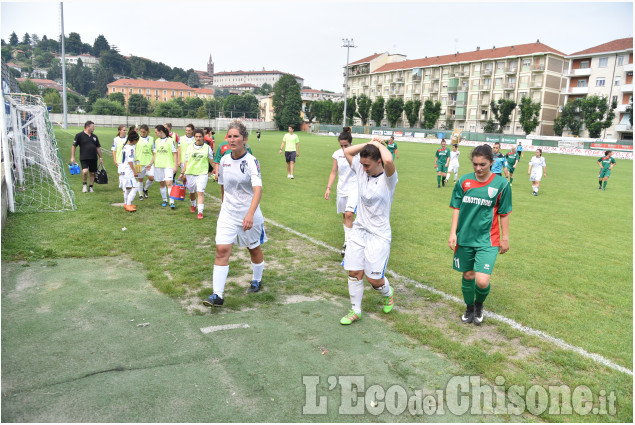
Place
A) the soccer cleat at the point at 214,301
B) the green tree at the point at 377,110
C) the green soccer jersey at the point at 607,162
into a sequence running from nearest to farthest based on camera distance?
1. the soccer cleat at the point at 214,301
2. the green soccer jersey at the point at 607,162
3. the green tree at the point at 377,110

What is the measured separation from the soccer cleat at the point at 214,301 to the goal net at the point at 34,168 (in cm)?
641

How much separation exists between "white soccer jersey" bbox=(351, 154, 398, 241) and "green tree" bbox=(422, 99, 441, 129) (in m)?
76.9

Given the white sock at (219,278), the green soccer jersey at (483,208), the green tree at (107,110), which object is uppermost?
the green tree at (107,110)

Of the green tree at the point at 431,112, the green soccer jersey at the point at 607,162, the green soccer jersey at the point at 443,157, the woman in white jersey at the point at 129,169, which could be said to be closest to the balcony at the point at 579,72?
the green tree at the point at 431,112

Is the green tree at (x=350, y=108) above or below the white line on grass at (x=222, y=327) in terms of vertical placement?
above

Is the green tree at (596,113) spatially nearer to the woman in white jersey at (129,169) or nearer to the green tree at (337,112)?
the green tree at (337,112)

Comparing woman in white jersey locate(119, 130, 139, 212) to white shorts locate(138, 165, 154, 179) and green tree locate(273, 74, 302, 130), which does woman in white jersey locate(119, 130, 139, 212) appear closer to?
white shorts locate(138, 165, 154, 179)

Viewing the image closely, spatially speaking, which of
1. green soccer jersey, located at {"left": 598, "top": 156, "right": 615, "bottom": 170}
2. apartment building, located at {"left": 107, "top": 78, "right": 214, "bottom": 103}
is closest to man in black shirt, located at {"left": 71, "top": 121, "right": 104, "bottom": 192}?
green soccer jersey, located at {"left": 598, "top": 156, "right": 615, "bottom": 170}

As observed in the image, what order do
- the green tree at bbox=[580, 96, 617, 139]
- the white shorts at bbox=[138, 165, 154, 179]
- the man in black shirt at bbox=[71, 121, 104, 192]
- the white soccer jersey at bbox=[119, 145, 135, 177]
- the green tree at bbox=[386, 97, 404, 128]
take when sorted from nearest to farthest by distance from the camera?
the white soccer jersey at bbox=[119, 145, 135, 177]
the white shorts at bbox=[138, 165, 154, 179]
the man in black shirt at bbox=[71, 121, 104, 192]
the green tree at bbox=[580, 96, 617, 139]
the green tree at bbox=[386, 97, 404, 128]

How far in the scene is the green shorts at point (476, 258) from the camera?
4.76 metres

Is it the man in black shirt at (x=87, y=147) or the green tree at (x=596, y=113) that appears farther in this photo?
the green tree at (x=596, y=113)

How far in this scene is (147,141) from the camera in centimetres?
1152

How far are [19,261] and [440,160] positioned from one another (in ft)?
48.8

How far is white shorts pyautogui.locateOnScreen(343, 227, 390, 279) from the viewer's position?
15.4 ft
